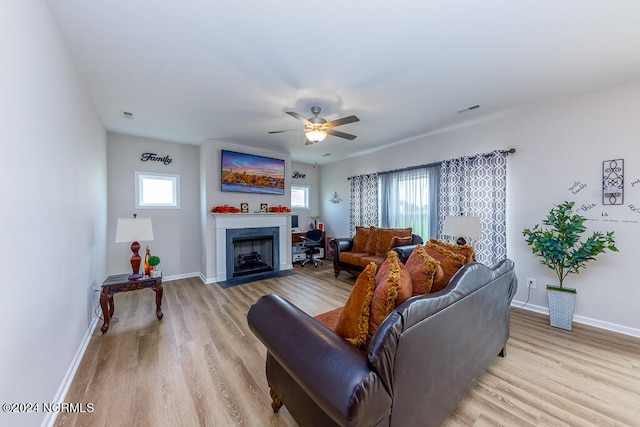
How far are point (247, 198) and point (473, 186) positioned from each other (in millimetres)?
4092

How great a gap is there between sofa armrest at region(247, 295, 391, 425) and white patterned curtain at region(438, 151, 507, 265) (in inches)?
132

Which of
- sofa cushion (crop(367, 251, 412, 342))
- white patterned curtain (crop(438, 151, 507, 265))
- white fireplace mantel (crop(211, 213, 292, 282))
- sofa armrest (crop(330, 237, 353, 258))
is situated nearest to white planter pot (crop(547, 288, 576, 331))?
white patterned curtain (crop(438, 151, 507, 265))

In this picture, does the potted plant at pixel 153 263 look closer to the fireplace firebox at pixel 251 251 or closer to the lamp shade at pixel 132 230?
the lamp shade at pixel 132 230

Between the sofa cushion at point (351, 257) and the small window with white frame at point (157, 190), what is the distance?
335 cm

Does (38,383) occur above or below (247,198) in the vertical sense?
below

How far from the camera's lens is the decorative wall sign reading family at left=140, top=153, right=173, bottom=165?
4387 millimetres

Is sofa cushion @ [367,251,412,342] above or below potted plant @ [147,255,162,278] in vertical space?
above

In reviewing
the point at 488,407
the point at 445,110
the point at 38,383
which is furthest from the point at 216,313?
the point at 445,110

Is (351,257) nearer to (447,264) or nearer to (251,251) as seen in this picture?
(251,251)

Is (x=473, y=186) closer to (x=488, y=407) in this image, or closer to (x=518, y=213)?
(x=518, y=213)

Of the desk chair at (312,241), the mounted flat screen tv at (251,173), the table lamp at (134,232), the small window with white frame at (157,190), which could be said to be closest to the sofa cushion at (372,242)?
the desk chair at (312,241)

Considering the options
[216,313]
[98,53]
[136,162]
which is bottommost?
[216,313]

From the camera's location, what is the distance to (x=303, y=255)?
641 centimetres
